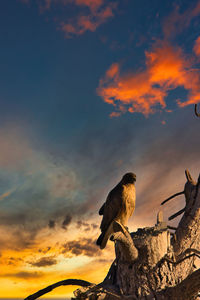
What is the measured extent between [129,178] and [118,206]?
32.8 inches

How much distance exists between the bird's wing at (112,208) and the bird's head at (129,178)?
0.26 m

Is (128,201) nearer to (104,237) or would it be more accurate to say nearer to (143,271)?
(104,237)

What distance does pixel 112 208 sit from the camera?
21.6ft

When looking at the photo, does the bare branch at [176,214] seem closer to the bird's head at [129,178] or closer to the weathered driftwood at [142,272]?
the bird's head at [129,178]

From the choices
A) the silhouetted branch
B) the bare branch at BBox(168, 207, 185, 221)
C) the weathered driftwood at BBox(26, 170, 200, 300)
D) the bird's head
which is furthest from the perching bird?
the weathered driftwood at BBox(26, 170, 200, 300)

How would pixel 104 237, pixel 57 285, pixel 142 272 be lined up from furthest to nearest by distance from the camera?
pixel 104 237, pixel 57 285, pixel 142 272

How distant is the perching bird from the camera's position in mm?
6379

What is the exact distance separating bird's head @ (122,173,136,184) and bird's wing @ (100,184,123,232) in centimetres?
26

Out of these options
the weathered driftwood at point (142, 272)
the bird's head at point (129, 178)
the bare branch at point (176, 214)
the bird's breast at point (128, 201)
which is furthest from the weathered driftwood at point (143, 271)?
the bird's head at point (129, 178)

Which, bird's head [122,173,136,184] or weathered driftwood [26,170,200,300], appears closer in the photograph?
weathered driftwood [26,170,200,300]

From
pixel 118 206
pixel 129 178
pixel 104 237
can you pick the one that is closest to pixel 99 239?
pixel 104 237

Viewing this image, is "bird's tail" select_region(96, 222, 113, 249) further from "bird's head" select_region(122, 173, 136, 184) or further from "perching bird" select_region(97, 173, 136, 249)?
"bird's head" select_region(122, 173, 136, 184)

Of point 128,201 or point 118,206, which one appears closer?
point 118,206

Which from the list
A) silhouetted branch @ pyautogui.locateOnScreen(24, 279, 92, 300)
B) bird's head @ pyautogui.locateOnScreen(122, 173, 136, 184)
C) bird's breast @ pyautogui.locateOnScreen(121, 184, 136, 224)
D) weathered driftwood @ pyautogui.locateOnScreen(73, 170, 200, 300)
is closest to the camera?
weathered driftwood @ pyautogui.locateOnScreen(73, 170, 200, 300)
